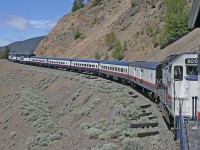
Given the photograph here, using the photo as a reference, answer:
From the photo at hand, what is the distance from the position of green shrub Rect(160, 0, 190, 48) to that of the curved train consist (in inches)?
484

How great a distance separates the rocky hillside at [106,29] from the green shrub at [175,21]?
508 centimetres

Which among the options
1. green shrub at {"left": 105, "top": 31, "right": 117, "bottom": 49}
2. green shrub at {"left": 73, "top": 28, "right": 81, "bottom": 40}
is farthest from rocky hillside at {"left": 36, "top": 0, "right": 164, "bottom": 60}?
green shrub at {"left": 105, "top": 31, "right": 117, "bottom": 49}

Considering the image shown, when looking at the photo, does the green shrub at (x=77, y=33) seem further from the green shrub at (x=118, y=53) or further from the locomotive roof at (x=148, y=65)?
the locomotive roof at (x=148, y=65)

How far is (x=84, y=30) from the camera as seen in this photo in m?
109

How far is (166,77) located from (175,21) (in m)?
40.9

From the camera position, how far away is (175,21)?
186 ft

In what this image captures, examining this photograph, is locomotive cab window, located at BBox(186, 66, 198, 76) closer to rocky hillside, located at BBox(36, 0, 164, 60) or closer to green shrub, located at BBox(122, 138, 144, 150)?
green shrub, located at BBox(122, 138, 144, 150)

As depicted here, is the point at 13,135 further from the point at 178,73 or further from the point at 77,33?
the point at 77,33

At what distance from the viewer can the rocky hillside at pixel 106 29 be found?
235ft

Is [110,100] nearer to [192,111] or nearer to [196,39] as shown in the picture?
[192,111]

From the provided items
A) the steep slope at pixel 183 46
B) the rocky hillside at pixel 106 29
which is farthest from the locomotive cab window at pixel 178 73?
the rocky hillside at pixel 106 29

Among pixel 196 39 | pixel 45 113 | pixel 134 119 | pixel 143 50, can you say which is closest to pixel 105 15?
pixel 143 50

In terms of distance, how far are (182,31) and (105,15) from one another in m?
48.8

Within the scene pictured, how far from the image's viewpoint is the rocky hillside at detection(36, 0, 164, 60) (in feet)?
235
